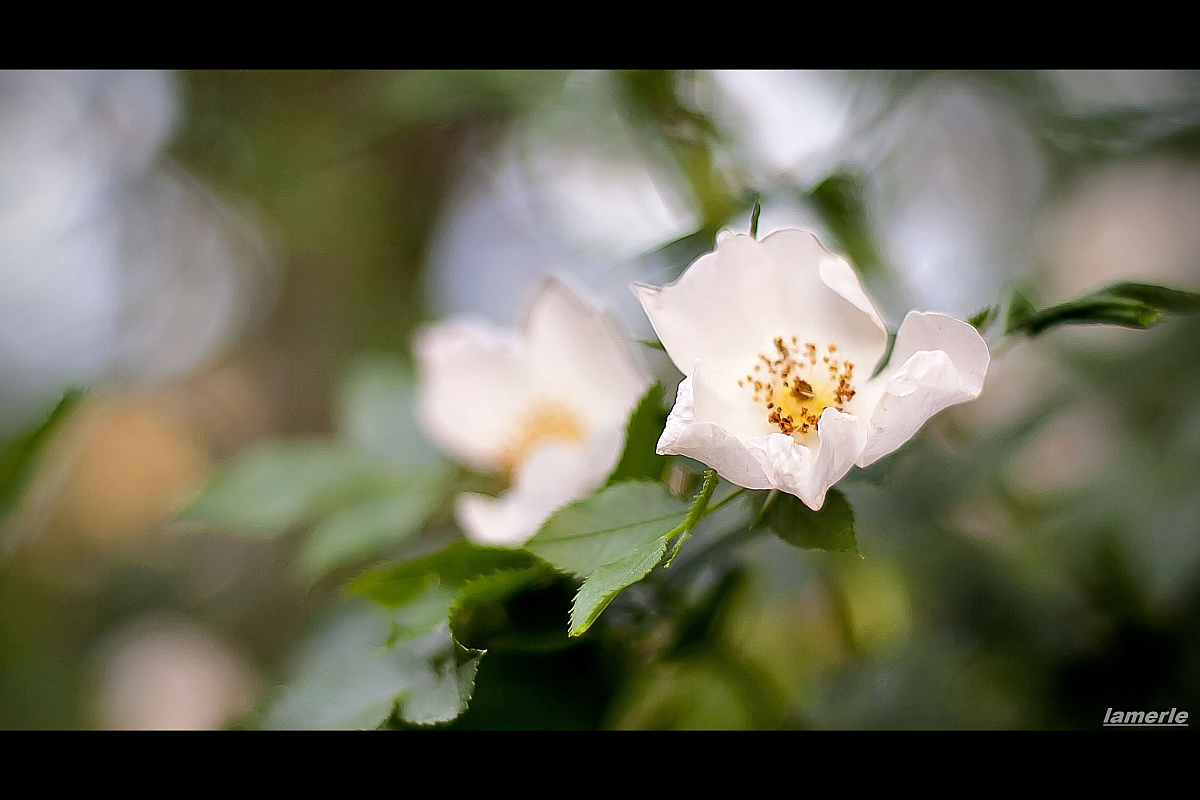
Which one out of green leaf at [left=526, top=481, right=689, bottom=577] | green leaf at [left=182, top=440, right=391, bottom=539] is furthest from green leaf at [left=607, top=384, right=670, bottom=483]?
green leaf at [left=182, top=440, right=391, bottom=539]

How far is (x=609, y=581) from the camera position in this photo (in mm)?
305

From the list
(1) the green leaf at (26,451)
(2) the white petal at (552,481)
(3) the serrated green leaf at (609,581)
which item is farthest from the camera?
(1) the green leaf at (26,451)

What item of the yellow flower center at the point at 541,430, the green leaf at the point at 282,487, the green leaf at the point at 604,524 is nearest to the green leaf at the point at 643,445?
the green leaf at the point at 604,524

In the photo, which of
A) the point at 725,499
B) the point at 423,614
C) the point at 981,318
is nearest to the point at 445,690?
the point at 423,614

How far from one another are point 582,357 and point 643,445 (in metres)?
0.12

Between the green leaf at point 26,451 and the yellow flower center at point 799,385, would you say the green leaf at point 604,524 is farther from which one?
the green leaf at point 26,451

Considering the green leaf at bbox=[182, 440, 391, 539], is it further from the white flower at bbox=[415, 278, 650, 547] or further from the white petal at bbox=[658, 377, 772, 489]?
the white petal at bbox=[658, 377, 772, 489]

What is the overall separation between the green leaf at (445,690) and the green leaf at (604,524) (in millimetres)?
52

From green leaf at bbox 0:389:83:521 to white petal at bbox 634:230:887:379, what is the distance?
1.35ft

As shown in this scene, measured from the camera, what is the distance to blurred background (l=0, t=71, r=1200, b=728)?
0.57 m

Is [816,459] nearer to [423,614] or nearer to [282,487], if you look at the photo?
[423,614]

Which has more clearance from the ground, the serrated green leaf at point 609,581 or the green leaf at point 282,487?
the serrated green leaf at point 609,581

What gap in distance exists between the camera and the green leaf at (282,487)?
0.60 metres
